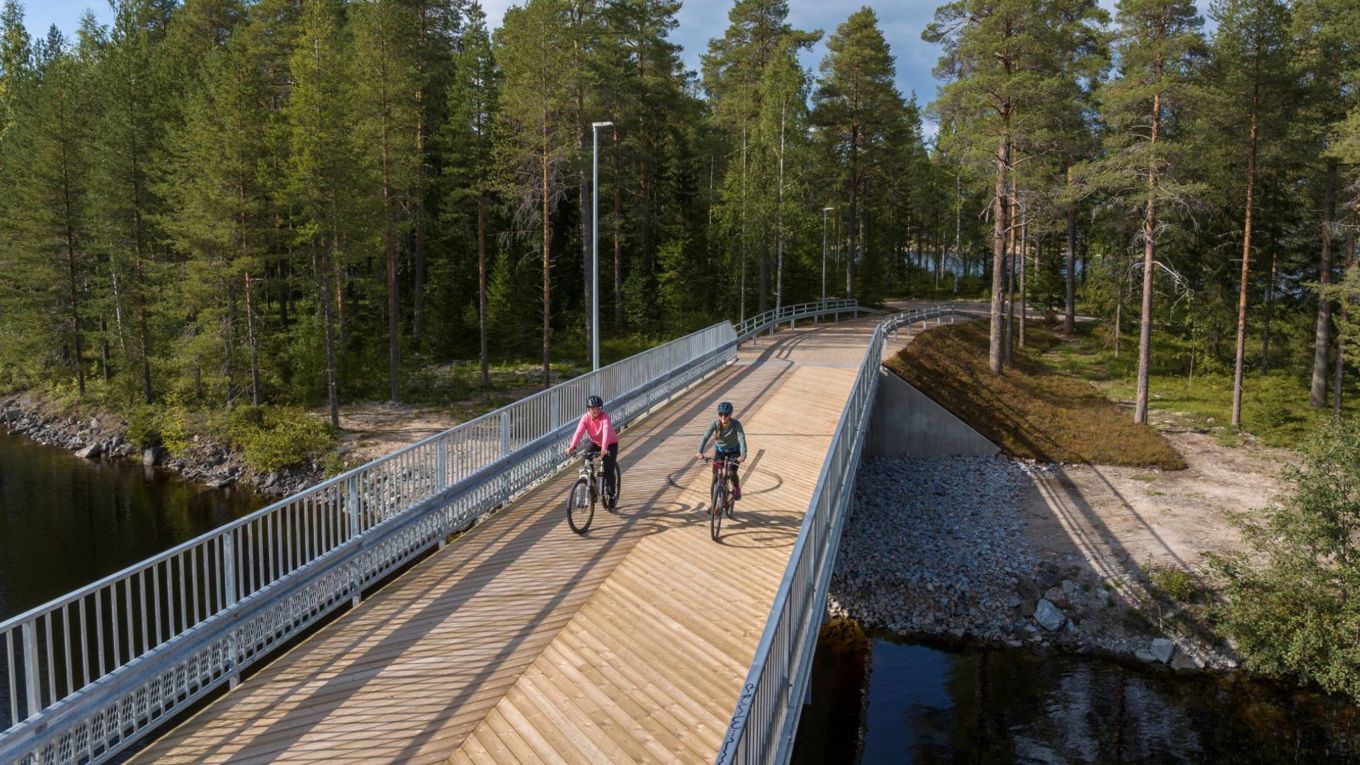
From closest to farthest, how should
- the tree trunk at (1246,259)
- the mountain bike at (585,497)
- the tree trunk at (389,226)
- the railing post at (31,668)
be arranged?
1. the railing post at (31,668)
2. the mountain bike at (585,497)
3. the tree trunk at (1246,259)
4. the tree trunk at (389,226)

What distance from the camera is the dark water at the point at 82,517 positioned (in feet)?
62.1

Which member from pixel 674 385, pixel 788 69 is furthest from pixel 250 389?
pixel 788 69

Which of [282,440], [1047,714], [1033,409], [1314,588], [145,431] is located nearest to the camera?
[1047,714]

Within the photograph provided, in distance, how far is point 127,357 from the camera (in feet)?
110

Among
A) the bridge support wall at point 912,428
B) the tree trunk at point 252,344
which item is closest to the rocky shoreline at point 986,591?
the bridge support wall at point 912,428

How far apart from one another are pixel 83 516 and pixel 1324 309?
40281 mm

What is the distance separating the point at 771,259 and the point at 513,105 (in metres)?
17.1

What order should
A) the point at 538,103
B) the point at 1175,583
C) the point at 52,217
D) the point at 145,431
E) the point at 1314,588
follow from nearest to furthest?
1. the point at 1314,588
2. the point at 1175,583
3. the point at 538,103
4. the point at 145,431
5. the point at 52,217

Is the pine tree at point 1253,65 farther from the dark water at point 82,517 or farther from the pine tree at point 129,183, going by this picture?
the pine tree at point 129,183

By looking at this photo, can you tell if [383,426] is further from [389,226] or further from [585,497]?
[585,497]

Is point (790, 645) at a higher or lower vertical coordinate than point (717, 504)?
lower

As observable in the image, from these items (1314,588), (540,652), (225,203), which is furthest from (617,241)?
(540,652)

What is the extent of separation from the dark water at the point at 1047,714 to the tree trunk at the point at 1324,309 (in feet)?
64.1

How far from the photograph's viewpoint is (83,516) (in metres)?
23.1
